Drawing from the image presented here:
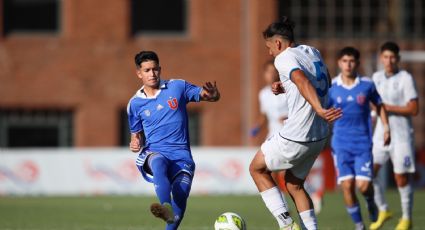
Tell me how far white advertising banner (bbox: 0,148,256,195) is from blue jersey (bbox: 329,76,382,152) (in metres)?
10.5

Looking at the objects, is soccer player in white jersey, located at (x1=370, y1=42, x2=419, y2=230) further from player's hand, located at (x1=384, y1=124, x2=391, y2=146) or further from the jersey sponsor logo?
player's hand, located at (x1=384, y1=124, x2=391, y2=146)

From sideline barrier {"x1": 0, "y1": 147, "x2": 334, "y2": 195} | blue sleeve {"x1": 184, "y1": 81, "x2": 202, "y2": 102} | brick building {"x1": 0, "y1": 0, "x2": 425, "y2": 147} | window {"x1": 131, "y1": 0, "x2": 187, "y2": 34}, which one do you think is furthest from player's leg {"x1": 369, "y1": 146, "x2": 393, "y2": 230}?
window {"x1": 131, "y1": 0, "x2": 187, "y2": 34}

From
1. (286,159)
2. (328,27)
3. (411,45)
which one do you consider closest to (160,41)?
(328,27)

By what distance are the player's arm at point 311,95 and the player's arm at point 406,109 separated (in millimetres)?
4355

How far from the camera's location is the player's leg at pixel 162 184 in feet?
34.4

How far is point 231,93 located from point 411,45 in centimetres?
535

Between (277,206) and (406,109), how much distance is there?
4115 millimetres

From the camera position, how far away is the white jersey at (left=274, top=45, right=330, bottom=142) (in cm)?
1063

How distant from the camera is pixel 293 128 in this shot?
35.1 feet

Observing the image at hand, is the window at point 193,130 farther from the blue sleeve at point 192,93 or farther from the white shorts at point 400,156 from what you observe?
the blue sleeve at point 192,93

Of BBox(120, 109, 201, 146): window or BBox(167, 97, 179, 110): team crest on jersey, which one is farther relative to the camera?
BBox(120, 109, 201, 146): window

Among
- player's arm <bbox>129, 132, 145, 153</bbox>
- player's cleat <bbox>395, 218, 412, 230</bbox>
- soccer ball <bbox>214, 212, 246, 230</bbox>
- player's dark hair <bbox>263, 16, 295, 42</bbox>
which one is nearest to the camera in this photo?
player's dark hair <bbox>263, 16, 295, 42</bbox>

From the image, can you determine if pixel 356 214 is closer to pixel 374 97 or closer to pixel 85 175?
pixel 374 97

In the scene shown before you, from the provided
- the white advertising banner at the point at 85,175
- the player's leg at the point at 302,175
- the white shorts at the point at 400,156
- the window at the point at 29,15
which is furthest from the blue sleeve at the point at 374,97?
the window at the point at 29,15
